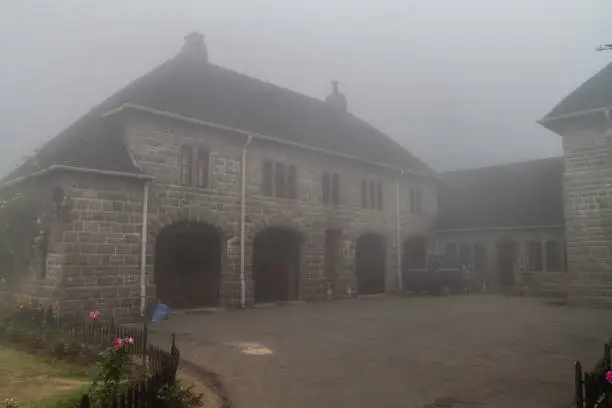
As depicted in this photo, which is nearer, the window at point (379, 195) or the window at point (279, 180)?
the window at point (279, 180)

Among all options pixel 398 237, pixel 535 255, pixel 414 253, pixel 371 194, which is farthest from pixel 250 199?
pixel 535 255

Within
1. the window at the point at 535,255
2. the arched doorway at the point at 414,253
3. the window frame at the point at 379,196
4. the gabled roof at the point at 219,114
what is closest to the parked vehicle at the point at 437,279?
the arched doorway at the point at 414,253

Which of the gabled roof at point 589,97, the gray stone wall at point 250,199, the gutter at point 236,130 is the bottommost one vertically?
the gray stone wall at point 250,199

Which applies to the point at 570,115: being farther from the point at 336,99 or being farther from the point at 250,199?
the point at 336,99

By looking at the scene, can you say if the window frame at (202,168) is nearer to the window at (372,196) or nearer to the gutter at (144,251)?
the gutter at (144,251)

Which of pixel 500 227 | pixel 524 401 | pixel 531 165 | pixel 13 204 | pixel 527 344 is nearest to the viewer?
pixel 524 401

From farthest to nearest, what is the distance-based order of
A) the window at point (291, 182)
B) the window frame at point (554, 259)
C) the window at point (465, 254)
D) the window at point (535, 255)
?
the window at point (465, 254)
the window at point (535, 255)
the window frame at point (554, 259)
the window at point (291, 182)

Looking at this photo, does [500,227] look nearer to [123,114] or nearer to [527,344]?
[527,344]

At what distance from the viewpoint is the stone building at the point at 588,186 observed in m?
20.6

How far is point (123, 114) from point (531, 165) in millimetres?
24247

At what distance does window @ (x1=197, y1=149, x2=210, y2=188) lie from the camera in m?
19.0

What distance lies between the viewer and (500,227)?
2869cm

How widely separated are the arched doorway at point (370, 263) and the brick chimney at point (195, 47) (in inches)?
430

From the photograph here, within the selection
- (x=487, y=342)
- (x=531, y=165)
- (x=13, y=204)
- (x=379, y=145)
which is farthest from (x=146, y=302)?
(x=531, y=165)
